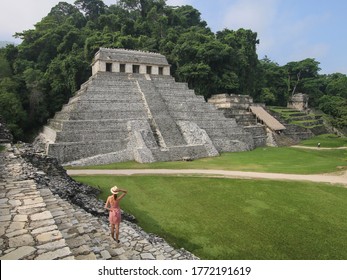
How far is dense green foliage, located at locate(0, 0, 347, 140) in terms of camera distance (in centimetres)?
3028

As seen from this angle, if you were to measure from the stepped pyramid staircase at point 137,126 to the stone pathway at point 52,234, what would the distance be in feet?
39.6

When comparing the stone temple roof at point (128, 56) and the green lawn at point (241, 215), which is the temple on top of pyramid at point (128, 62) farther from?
the green lawn at point (241, 215)

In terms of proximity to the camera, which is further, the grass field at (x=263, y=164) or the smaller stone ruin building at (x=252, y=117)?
the smaller stone ruin building at (x=252, y=117)

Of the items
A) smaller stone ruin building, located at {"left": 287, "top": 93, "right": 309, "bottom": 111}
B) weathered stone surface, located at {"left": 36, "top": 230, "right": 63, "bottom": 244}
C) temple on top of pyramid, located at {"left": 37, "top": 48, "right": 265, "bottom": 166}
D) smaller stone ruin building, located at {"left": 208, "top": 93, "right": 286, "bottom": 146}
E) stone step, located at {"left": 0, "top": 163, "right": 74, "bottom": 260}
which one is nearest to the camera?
stone step, located at {"left": 0, "top": 163, "right": 74, "bottom": 260}

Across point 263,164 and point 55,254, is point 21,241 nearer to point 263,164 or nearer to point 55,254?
point 55,254

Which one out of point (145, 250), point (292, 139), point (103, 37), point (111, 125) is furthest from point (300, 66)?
point (145, 250)

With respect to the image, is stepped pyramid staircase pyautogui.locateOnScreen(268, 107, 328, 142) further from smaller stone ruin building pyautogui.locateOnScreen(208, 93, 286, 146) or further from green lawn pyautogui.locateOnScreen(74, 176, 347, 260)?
green lawn pyautogui.locateOnScreen(74, 176, 347, 260)

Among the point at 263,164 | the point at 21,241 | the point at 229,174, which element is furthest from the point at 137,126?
the point at 21,241

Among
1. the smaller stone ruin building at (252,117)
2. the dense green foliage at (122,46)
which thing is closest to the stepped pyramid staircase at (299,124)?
the smaller stone ruin building at (252,117)

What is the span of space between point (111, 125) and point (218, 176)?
11178mm

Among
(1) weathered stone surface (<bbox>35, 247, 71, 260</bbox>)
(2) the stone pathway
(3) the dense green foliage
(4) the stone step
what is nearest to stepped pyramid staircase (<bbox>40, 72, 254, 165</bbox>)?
(3) the dense green foliage

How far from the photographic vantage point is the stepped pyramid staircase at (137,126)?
2186 cm

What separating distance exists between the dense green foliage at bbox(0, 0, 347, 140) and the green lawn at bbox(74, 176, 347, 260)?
16469 millimetres

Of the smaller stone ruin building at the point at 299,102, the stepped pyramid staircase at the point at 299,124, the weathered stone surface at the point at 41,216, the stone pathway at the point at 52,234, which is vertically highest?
the smaller stone ruin building at the point at 299,102
